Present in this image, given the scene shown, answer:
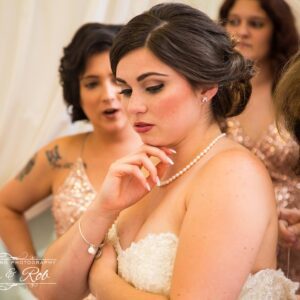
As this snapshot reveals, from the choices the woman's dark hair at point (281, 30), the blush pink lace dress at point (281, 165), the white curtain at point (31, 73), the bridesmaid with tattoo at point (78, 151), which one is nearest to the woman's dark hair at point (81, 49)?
the bridesmaid with tattoo at point (78, 151)

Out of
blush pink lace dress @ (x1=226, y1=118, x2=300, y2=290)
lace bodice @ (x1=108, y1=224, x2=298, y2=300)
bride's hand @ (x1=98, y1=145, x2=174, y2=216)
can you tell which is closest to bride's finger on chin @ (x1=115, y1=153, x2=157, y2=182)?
bride's hand @ (x1=98, y1=145, x2=174, y2=216)

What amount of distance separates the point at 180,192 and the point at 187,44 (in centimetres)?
27

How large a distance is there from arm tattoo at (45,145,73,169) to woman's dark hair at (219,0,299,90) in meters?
0.69

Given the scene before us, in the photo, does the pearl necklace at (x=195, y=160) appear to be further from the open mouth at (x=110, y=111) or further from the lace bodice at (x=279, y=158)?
the open mouth at (x=110, y=111)

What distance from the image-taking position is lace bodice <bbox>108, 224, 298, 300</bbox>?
0.90 metres

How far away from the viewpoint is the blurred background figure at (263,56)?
1.52m

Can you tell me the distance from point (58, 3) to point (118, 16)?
0.88 ft

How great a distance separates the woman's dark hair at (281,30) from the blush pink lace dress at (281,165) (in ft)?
0.72

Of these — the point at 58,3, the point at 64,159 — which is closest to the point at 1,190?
the point at 64,159

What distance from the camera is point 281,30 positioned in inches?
63.3

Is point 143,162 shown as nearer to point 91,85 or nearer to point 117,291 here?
point 117,291

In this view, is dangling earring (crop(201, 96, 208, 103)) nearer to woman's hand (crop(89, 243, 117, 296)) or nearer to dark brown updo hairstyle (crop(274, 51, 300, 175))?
dark brown updo hairstyle (crop(274, 51, 300, 175))

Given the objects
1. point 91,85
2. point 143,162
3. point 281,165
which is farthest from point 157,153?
point 91,85

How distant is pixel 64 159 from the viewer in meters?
1.73
